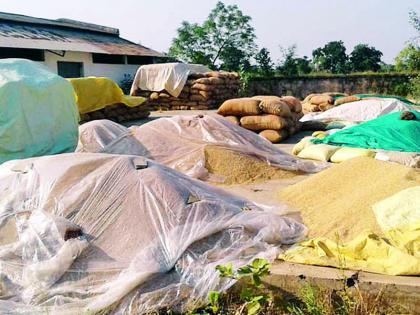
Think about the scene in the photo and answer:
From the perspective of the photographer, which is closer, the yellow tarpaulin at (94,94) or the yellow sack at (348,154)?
the yellow sack at (348,154)

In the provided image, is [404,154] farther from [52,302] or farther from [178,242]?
[52,302]

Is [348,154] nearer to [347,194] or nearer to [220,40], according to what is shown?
[347,194]

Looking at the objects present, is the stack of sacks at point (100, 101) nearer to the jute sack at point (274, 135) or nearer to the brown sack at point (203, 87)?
the brown sack at point (203, 87)

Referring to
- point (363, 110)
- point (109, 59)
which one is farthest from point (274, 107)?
point (109, 59)

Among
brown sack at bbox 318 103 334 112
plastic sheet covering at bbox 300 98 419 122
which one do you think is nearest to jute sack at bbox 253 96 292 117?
plastic sheet covering at bbox 300 98 419 122

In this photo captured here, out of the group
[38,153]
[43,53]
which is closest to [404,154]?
[38,153]

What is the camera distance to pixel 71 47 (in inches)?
612

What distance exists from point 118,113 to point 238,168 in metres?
6.89

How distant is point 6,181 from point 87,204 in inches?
26.3

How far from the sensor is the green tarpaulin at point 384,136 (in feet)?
20.9

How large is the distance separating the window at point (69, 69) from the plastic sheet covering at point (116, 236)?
43.8 feet

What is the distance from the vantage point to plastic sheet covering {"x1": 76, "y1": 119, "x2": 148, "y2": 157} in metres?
5.39

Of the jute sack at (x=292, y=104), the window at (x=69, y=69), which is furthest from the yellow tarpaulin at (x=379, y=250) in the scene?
the window at (x=69, y=69)

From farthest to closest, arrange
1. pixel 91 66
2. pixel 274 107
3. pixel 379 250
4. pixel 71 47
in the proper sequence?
pixel 91 66
pixel 71 47
pixel 274 107
pixel 379 250
